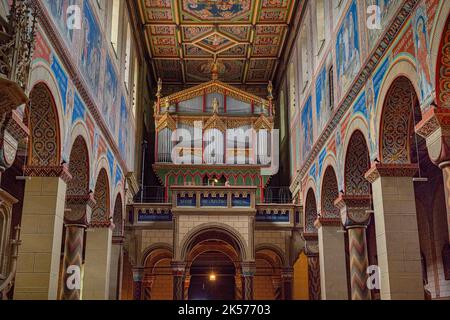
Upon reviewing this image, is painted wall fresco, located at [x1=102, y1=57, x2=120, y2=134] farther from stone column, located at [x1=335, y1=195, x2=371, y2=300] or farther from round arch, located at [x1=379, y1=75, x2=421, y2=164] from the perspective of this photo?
round arch, located at [x1=379, y1=75, x2=421, y2=164]

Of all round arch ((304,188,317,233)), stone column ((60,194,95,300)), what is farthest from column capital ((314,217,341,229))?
stone column ((60,194,95,300))

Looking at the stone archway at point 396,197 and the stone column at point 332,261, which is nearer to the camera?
the stone archway at point 396,197

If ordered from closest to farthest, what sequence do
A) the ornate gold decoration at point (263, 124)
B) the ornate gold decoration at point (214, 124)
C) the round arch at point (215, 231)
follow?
the round arch at point (215, 231) < the ornate gold decoration at point (214, 124) < the ornate gold decoration at point (263, 124)

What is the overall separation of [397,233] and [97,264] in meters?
9.35

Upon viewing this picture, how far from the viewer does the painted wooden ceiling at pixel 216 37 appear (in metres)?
22.5

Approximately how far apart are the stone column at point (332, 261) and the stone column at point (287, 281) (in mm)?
4626

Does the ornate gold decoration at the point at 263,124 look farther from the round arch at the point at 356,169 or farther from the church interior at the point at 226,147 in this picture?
the round arch at the point at 356,169

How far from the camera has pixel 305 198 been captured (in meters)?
20.4

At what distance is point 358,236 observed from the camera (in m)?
13.8

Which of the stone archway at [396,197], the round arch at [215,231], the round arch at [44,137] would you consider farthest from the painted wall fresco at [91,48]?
the stone archway at [396,197]

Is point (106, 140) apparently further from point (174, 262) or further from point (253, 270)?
point (253, 270)

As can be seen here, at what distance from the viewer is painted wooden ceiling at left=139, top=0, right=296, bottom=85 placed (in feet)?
73.9

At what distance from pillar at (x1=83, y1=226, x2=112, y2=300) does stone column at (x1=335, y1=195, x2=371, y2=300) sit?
7.27 metres

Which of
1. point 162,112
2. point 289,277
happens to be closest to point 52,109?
point 289,277
